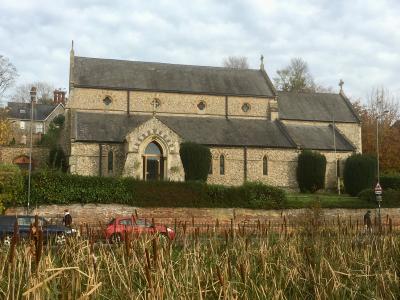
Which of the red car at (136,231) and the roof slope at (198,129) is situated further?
the roof slope at (198,129)

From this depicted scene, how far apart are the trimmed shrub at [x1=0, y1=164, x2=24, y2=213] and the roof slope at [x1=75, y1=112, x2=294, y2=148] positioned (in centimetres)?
1063

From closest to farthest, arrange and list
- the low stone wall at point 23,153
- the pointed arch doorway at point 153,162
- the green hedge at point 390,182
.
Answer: the pointed arch doorway at point 153,162
the green hedge at point 390,182
the low stone wall at point 23,153

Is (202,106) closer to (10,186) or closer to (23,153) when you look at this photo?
(23,153)

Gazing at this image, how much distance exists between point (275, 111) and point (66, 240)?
38.4 m

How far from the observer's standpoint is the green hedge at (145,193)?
86.9 ft

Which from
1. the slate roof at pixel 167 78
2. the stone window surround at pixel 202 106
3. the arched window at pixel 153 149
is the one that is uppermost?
the slate roof at pixel 167 78

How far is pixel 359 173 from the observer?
39562mm

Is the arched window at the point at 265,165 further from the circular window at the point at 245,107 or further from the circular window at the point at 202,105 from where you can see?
the circular window at the point at 202,105

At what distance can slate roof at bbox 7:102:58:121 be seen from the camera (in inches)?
3140

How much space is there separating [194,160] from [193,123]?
6.28 m

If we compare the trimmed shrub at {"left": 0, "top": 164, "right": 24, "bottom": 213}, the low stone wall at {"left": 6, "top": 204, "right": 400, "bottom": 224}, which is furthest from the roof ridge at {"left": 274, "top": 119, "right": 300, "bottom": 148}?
the trimmed shrub at {"left": 0, "top": 164, "right": 24, "bottom": 213}

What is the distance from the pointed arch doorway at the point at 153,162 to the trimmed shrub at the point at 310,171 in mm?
11347

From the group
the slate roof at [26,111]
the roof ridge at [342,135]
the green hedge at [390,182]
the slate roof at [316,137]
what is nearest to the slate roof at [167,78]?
the slate roof at [316,137]

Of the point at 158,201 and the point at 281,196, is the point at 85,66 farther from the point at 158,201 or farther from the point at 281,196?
the point at 281,196
